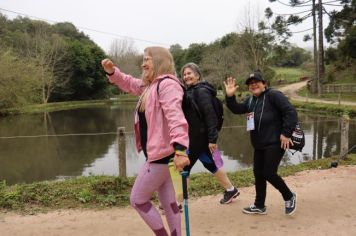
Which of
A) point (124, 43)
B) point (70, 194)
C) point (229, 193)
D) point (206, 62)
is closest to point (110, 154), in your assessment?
point (70, 194)

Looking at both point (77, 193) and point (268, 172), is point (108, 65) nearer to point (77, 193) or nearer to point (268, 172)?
point (268, 172)

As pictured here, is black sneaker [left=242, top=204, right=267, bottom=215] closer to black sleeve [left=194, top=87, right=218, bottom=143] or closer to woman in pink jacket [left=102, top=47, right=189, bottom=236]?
black sleeve [left=194, top=87, right=218, bottom=143]

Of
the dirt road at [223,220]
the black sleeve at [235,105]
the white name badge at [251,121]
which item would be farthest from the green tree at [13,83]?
the white name badge at [251,121]

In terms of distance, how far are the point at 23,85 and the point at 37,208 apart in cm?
2820

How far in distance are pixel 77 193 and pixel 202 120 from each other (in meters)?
A: 2.15

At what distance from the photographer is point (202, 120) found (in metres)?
4.05

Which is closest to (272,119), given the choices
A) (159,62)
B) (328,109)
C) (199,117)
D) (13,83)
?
(199,117)

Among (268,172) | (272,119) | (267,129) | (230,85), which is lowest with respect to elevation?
(268,172)

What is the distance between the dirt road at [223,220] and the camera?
3876 millimetres

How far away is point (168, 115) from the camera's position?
2729 mm

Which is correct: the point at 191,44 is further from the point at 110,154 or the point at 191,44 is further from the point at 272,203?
the point at 272,203

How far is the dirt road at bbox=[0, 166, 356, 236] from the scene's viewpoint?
12.7 feet

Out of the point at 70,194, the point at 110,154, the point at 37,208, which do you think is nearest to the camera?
the point at 37,208

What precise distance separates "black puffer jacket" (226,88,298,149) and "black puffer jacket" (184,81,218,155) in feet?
1.65
